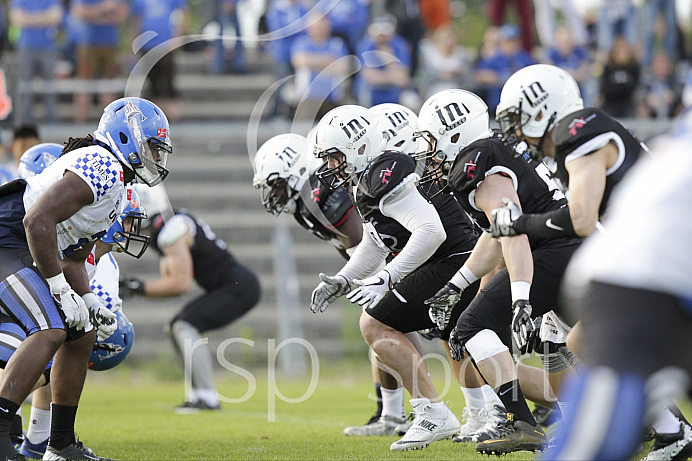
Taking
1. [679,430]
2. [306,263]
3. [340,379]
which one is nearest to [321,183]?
[679,430]

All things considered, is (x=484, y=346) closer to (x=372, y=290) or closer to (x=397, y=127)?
(x=372, y=290)

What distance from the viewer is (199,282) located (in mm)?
8656

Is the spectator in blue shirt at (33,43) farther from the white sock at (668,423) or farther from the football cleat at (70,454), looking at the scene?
the white sock at (668,423)

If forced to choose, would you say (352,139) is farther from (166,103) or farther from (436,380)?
(166,103)

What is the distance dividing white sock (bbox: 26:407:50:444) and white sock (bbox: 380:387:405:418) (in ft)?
7.07

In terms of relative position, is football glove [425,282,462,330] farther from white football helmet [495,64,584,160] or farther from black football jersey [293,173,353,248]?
black football jersey [293,173,353,248]

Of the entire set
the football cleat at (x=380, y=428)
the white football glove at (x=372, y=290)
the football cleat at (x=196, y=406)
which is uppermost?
the white football glove at (x=372, y=290)

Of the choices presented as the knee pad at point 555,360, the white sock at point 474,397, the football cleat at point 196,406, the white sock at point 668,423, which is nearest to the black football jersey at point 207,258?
the football cleat at point 196,406

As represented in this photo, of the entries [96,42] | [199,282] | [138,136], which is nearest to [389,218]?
[138,136]

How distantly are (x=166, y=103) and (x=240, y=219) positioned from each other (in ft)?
5.95

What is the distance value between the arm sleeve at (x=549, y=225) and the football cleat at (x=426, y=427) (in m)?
1.48

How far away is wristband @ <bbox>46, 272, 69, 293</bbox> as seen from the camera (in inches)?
177

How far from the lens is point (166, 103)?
→ 12180mm

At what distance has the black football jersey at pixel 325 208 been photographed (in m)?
6.20
